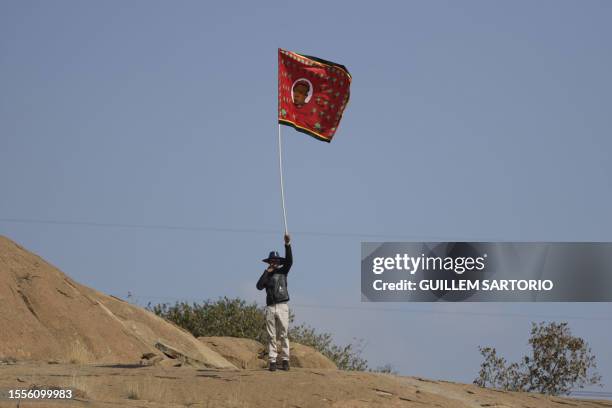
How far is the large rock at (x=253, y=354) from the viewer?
121 ft

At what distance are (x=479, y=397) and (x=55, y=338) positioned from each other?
14.6 metres

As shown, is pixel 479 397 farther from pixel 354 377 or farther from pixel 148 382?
pixel 148 382

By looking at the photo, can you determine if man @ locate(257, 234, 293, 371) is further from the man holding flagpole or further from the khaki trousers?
the man holding flagpole

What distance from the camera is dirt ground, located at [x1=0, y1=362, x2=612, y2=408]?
22.0 meters

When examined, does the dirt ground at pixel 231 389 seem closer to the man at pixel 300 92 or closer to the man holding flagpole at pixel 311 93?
the man holding flagpole at pixel 311 93

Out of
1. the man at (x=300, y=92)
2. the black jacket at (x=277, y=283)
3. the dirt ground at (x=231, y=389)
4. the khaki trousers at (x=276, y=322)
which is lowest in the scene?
the dirt ground at (x=231, y=389)

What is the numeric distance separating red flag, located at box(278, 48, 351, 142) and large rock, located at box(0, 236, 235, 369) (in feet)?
26.7

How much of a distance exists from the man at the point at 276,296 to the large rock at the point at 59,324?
23.2 feet

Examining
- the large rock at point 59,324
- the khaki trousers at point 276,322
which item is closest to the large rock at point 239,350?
the large rock at point 59,324

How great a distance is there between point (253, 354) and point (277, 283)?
1765 centimetres

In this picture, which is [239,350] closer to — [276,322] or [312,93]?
[312,93]

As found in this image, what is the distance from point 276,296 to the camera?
24.0 m

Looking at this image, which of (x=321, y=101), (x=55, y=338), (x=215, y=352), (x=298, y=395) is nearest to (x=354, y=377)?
(x=298, y=395)

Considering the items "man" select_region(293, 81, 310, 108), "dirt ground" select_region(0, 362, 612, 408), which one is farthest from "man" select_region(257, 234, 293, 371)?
"man" select_region(293, 81, 310, 108)
